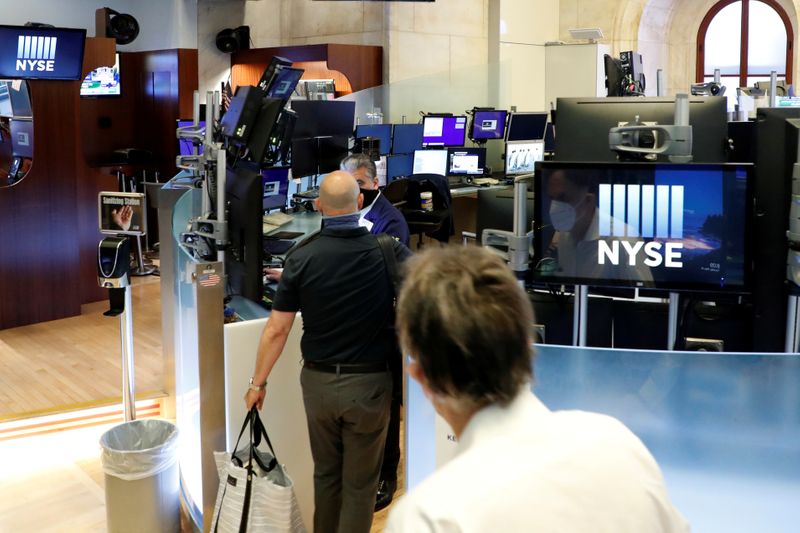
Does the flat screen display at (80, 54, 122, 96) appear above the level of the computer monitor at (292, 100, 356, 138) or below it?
above

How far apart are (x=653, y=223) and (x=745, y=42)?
496 inches

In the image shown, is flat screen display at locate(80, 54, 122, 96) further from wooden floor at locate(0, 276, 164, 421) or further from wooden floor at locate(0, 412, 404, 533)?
wooden floor at locate(0, 412, 404, 533)

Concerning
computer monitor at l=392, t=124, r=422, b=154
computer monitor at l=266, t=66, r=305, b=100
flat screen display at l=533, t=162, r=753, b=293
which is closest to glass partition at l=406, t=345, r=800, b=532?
flat screen display at l=533, t=162, r=753, b=293

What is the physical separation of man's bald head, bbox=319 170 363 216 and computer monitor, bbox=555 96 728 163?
28.2 inches

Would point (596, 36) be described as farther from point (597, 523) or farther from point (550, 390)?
point (597, 523)

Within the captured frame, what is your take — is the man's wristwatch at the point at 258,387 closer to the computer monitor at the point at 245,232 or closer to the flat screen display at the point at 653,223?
the computer monitor at the point at 245,232

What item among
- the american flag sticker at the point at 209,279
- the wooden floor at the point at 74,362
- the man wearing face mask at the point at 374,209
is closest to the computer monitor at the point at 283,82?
the man wearing face mask at the point at 374,209

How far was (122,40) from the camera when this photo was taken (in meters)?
10.3

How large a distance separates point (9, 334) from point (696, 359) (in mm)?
5406

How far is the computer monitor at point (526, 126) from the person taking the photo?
31.8ft

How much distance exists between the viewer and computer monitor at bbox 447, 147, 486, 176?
945 cm

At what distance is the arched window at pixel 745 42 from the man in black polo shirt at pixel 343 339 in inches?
468

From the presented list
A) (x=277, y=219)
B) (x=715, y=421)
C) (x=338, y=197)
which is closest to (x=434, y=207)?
(x=277, y=219)

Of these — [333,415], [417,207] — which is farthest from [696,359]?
[417,207]
